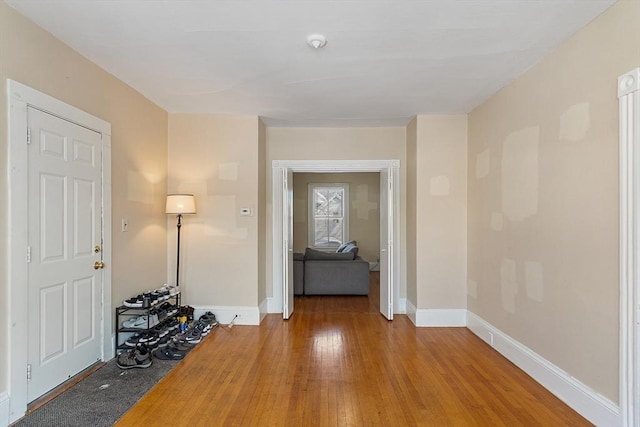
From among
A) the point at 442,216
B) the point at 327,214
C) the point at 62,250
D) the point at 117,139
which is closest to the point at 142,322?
the point at 62,250

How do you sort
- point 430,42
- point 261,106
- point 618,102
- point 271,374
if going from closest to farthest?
point 618,102, point 430,42, point 271,374, point 261,106

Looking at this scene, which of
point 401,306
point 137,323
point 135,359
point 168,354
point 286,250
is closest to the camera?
point 135,359

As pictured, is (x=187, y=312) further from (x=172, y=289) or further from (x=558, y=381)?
(x=558, y=381)

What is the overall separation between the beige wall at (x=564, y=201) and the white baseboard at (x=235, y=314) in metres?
2.72

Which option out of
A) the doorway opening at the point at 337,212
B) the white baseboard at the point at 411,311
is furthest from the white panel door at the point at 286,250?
the doorway opening at the point at 337,212

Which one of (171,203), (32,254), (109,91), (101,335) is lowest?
(101,335)

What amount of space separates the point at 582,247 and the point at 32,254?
3.76m

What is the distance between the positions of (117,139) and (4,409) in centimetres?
225

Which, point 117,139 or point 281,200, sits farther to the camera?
point 281,200

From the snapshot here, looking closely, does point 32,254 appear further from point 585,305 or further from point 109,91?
point 585,305

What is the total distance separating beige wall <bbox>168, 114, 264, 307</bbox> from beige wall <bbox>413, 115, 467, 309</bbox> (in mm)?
2082

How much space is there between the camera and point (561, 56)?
2539mm

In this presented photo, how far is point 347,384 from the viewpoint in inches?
108

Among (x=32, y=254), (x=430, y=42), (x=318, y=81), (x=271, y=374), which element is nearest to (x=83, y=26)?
(x=32, y=254)
